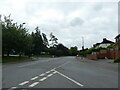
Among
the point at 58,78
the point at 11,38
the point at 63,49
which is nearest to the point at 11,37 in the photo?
the point at 11,38

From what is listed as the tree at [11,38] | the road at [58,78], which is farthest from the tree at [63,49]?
the road at [58,78]

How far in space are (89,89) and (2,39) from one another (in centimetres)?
5085

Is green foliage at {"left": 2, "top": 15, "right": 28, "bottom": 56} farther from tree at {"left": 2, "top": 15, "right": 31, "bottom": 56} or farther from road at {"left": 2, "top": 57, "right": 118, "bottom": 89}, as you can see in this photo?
road at {"left": 2, "top": 57, "right": 118, "bottom": 89}

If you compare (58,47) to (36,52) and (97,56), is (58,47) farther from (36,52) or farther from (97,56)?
(97,56)

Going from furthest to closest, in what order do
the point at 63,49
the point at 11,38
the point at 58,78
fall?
the point at 63,49
the point at 11,38
the point at 58,78

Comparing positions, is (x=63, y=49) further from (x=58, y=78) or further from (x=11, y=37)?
(x=58, y=78)

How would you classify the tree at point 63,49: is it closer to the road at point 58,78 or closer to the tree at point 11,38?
the tree at point 11,38

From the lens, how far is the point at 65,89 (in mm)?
11773

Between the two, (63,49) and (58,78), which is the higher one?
(58,78)

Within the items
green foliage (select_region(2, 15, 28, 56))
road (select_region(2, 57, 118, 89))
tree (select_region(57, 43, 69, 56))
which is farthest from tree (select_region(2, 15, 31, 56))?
tree (select_region(57, 43, 69, 56))

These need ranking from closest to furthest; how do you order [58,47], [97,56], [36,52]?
[97,56] < [36,52] < [58,47]

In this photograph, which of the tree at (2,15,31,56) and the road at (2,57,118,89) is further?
the tree at (2,15,31,56)

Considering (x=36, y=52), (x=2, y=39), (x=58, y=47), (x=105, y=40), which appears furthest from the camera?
(x=58, y=47)

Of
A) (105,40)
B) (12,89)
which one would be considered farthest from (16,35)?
(105,40)
